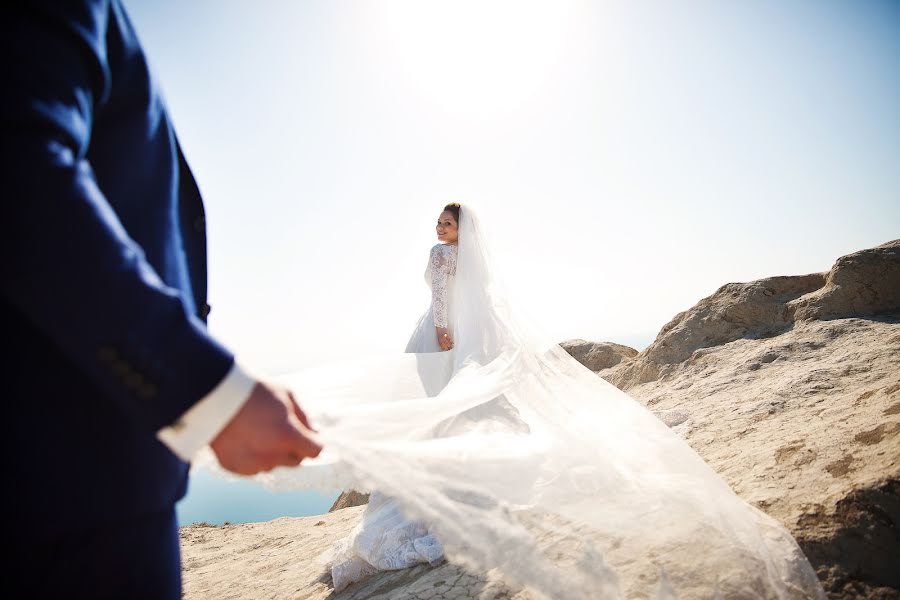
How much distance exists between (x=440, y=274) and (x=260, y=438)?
346 cm

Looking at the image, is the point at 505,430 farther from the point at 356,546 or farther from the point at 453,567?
the point at 356,546

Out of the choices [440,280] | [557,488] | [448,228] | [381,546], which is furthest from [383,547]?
[448,228]

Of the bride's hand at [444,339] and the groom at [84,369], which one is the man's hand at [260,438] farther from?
the bride's hand at [444,339]

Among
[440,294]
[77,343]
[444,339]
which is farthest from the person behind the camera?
[440,294]

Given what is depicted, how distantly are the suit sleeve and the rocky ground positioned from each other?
1731mm

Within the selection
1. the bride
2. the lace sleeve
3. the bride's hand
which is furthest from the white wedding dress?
the lace sleeve

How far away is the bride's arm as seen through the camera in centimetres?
402

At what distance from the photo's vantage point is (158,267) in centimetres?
94

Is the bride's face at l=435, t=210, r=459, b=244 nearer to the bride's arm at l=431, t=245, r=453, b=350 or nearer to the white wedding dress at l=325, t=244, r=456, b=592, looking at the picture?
the bride's arm at l=431, t=245, r=453, b=350

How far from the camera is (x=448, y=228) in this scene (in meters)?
4.45

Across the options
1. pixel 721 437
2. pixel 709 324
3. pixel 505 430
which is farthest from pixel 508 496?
pixel 709 324

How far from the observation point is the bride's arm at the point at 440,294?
13.2 feet

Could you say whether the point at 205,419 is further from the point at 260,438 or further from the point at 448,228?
the point at 448,228

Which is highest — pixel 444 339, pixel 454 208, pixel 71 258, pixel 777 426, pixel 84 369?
pixel 454 208
